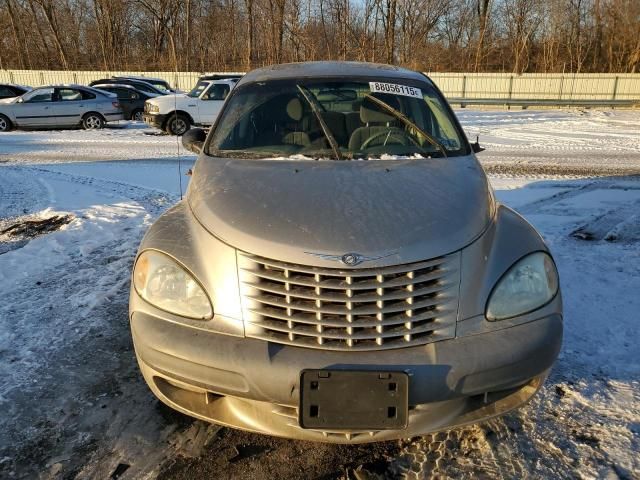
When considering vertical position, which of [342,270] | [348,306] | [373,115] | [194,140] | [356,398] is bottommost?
[356,398]

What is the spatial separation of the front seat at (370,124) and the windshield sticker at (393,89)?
4.9 inches

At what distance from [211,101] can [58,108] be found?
17.0 ft

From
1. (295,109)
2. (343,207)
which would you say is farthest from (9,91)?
(343,207)

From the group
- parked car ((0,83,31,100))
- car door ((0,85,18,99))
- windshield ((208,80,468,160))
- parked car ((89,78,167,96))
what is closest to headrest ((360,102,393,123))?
windshield ((208,80,468,160))

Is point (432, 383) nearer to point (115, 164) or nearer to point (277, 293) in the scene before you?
point (277, 293)

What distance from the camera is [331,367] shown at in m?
2.05

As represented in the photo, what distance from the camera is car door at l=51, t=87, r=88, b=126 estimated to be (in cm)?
1602

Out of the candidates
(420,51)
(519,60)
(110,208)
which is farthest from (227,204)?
(519,60)

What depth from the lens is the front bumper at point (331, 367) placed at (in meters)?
2.06

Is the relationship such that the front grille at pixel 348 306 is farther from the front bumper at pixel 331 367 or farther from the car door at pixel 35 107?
Result: the car door at pixel 35 107

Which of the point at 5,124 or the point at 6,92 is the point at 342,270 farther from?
the point at 6,92

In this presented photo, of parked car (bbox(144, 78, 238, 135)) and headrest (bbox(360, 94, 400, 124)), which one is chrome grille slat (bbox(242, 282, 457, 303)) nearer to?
headrest (bbox(360, 94, 400, 124))

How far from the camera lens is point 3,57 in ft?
144

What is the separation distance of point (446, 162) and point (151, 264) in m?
1.91
